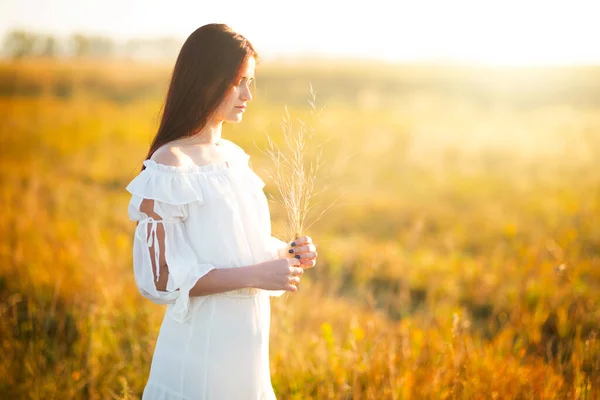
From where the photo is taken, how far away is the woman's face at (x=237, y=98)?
185cm

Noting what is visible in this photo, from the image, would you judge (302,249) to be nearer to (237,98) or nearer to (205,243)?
(205,243)

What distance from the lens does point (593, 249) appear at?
19.8ft

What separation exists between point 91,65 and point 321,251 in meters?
14.4

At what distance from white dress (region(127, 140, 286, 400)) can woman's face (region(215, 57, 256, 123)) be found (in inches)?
5.6

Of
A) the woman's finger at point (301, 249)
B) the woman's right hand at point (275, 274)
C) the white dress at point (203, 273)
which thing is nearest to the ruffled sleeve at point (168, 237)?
the white dress at point (203, 273)

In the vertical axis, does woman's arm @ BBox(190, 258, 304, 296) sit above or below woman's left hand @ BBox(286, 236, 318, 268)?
below

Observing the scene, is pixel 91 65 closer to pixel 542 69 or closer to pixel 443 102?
pixel 443 102

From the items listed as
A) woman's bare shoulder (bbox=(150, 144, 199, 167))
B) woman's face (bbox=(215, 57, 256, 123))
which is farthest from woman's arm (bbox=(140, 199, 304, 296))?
woman's face (bbox=(215, 57, 256, 123))

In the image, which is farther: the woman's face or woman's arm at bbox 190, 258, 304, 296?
the woman's face

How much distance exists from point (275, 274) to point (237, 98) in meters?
0.59

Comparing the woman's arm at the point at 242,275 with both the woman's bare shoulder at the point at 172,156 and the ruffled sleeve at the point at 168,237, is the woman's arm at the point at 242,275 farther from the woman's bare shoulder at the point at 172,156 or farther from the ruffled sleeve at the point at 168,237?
the woman's bare shoulder at the point at 172,156

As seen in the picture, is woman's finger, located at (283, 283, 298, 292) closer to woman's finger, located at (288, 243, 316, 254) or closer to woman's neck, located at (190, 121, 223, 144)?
woman's finger, located at (288, 243, 316, 254)

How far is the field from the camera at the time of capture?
288 cm

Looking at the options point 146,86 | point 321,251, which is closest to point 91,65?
point 146,86
